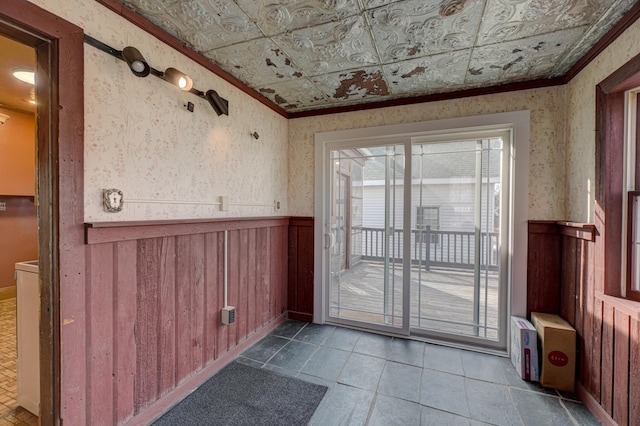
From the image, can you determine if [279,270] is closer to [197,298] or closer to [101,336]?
[197,298]

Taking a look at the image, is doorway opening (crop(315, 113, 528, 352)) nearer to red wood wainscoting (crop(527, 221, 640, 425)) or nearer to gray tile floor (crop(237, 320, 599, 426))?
red wood wainscoting (crop(527, 221, 640, 425))

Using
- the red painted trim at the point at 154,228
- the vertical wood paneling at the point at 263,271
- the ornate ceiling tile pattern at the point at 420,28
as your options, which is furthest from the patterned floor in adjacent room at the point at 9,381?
the ornate ceiling tile pattern at the point at 420,28

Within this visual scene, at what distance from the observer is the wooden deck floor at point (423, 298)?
2736 mm

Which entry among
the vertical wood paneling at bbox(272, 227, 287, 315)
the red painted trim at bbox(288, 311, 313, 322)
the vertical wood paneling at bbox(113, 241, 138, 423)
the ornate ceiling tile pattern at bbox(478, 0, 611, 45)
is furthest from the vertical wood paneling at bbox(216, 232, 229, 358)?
the ornate ceiling tile pattern at bbox(478, 0, 611, 45)

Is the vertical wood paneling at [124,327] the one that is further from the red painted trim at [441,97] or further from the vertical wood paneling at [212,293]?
the red painted trim at [441,97]

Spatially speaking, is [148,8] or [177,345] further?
[177,345]

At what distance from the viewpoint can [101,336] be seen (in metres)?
1.49

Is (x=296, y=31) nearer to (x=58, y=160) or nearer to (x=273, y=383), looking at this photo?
(x=58, y=160)

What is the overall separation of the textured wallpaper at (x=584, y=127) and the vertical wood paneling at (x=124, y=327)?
3.13 meters

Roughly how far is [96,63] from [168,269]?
4.15ft

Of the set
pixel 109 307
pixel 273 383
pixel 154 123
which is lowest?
pixel 273 383

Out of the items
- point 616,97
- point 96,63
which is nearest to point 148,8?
point 96,63

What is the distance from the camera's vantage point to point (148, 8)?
1580 millimetres

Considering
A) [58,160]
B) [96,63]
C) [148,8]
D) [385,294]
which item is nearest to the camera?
[58,160]
